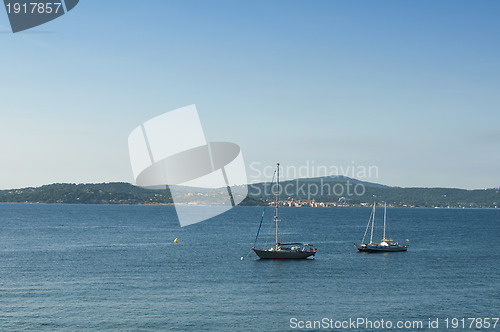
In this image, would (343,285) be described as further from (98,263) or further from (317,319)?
(98,263)

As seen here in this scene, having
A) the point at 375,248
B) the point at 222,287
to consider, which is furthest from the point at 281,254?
the point at 222,287

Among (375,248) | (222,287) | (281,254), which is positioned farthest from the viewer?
(375,248)

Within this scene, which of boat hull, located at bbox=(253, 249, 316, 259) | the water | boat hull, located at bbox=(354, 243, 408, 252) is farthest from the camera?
boat hull, located at bbox=(354, 243, 408, 252)

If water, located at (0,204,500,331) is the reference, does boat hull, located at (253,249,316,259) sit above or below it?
above

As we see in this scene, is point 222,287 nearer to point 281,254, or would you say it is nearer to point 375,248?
point 281,254

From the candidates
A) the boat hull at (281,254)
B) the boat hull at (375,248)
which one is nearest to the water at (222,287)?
the boat hull at (281,254)

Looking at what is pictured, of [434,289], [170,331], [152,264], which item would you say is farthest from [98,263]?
[434,289]

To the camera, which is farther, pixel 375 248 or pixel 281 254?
pixel 375 248

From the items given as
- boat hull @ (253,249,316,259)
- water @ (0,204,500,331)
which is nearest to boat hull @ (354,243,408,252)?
water @ (0,204,500,331)

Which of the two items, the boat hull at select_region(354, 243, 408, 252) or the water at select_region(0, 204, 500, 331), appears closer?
the water at select_region(0, 204, 500, 331)

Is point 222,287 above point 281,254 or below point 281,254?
below

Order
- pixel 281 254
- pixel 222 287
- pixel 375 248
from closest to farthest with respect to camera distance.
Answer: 1. pixel 222 287
2. pixel 281 254
3. pixel 375 248

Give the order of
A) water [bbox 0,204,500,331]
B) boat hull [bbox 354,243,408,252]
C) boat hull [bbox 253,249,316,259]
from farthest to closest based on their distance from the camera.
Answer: boat hull [bbox 354,243,408,252] → boat hull [bbox 253,249,316,259] → water [bbox 0,204,500,331]

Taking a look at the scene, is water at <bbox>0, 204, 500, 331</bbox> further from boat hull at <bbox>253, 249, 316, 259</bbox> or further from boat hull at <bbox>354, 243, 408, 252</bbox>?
boat hull at <bbox>354, 243, 408, 252</bbox>
